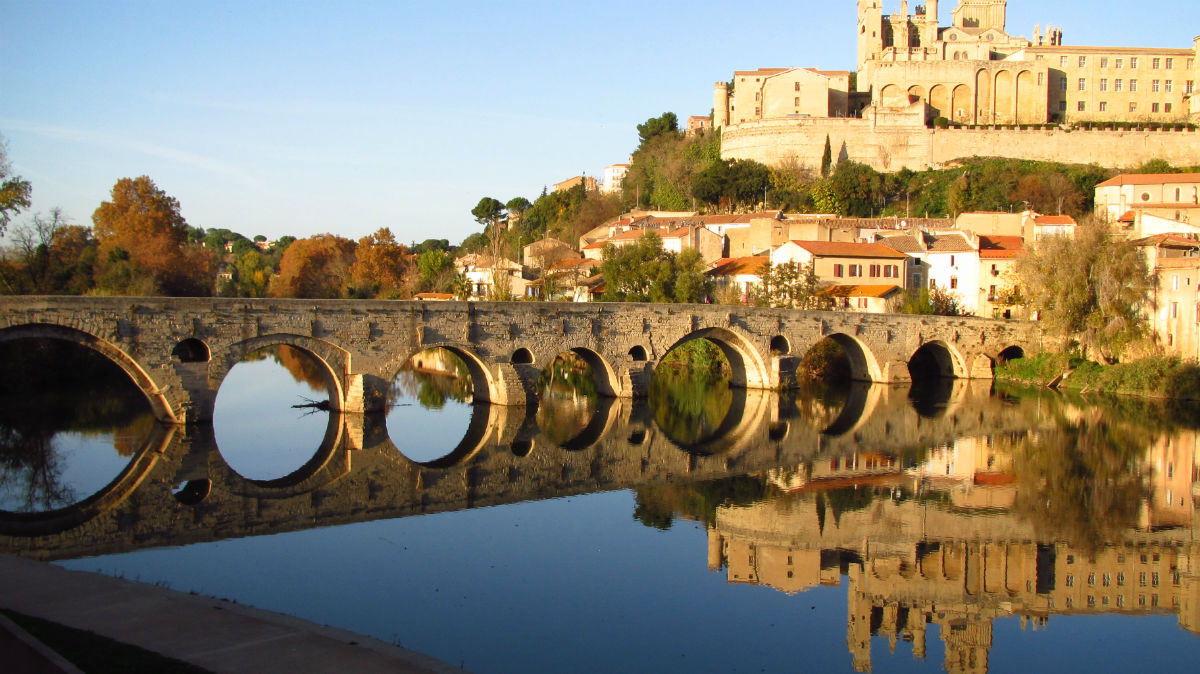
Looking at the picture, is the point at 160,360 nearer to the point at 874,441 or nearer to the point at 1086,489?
the point at 874,441

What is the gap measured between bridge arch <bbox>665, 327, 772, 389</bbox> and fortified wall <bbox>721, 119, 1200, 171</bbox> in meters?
33.8

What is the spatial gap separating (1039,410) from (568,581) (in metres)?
24.7

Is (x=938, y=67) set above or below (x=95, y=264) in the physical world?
above

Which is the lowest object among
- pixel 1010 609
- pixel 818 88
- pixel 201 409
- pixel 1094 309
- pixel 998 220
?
pixel 1010 609

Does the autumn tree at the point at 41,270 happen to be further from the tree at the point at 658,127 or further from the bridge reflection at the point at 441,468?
the tree at the point at 658,127

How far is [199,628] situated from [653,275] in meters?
35.3

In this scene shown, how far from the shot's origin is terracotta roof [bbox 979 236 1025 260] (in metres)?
47.4

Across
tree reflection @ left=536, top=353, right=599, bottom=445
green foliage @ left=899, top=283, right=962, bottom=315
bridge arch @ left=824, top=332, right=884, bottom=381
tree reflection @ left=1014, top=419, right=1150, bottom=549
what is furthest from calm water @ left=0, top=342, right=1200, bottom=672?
green foliage @ left=899, top=283, right=962, bottom=315

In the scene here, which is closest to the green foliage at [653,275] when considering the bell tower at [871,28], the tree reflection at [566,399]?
the tree reflection at [566,399]

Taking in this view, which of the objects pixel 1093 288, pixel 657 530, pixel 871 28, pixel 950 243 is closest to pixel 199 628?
pixel 657 530

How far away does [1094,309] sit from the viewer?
125 ft

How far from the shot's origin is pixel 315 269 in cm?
6938

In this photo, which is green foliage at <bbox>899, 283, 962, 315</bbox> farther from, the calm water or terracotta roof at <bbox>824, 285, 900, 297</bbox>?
the calm water

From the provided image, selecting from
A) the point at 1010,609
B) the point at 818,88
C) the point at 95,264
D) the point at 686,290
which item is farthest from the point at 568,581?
the point at 818,88
